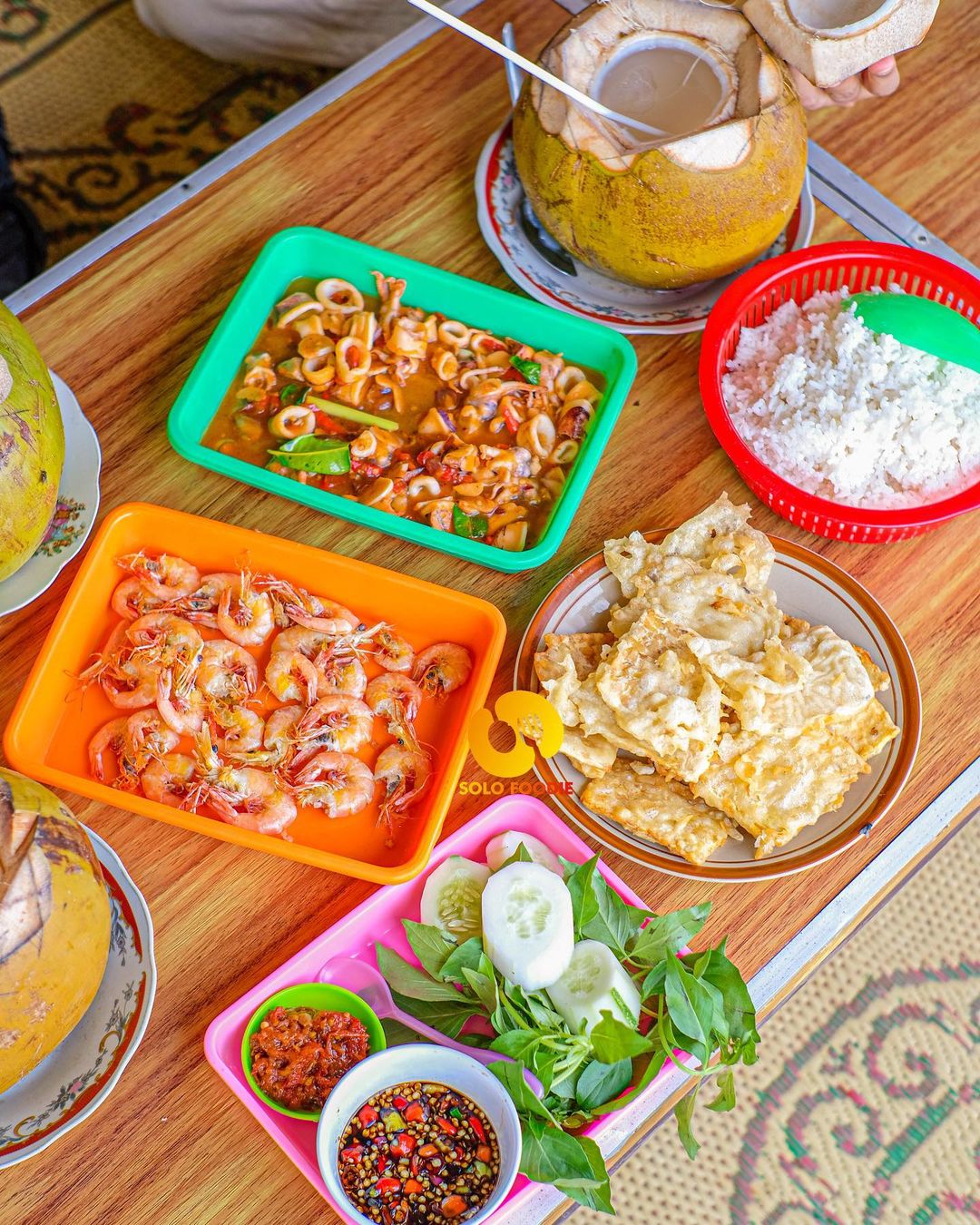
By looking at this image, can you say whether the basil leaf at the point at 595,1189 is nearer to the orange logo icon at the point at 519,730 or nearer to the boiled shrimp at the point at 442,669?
the orange logo icon at the point at 519,730

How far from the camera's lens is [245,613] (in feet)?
4.33

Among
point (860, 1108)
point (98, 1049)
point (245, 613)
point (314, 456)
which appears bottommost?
point (860, 1108)

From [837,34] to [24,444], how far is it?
0.96m

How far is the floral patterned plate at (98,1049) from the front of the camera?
109 cm

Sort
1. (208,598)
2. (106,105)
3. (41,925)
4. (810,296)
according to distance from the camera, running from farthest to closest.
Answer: (106,105)
(810,296)
(208,598)
(41,925)

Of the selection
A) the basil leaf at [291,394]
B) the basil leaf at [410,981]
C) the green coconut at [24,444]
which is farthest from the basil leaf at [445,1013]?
the basil leaf at [291,394]

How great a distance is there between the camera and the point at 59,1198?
1.11m

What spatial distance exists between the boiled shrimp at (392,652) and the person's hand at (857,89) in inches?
32.9

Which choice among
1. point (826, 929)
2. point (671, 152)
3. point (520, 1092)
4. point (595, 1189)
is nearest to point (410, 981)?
point (520, 1092)

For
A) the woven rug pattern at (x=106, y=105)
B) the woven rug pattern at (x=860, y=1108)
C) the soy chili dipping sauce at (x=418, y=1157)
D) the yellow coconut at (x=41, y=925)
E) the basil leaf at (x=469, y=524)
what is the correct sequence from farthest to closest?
1. the woven rug pattern at (x=106, y=105)
2. the woven rug pattern at (x=860, y=1108)
3. the basil leaf at (x=469, y=524)
4. the soy chili dipping sauce at (x=418, y=1157)
5. the yellow coconut at (x=41, y=925)

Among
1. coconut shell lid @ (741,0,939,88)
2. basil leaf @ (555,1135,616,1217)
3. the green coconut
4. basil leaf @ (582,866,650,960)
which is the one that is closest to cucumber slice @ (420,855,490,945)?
basil leaf @ (582,866,650,960)

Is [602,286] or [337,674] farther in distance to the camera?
[602,286]

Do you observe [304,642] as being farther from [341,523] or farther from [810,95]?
[810,95]

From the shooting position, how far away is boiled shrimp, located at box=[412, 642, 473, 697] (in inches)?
51.5
